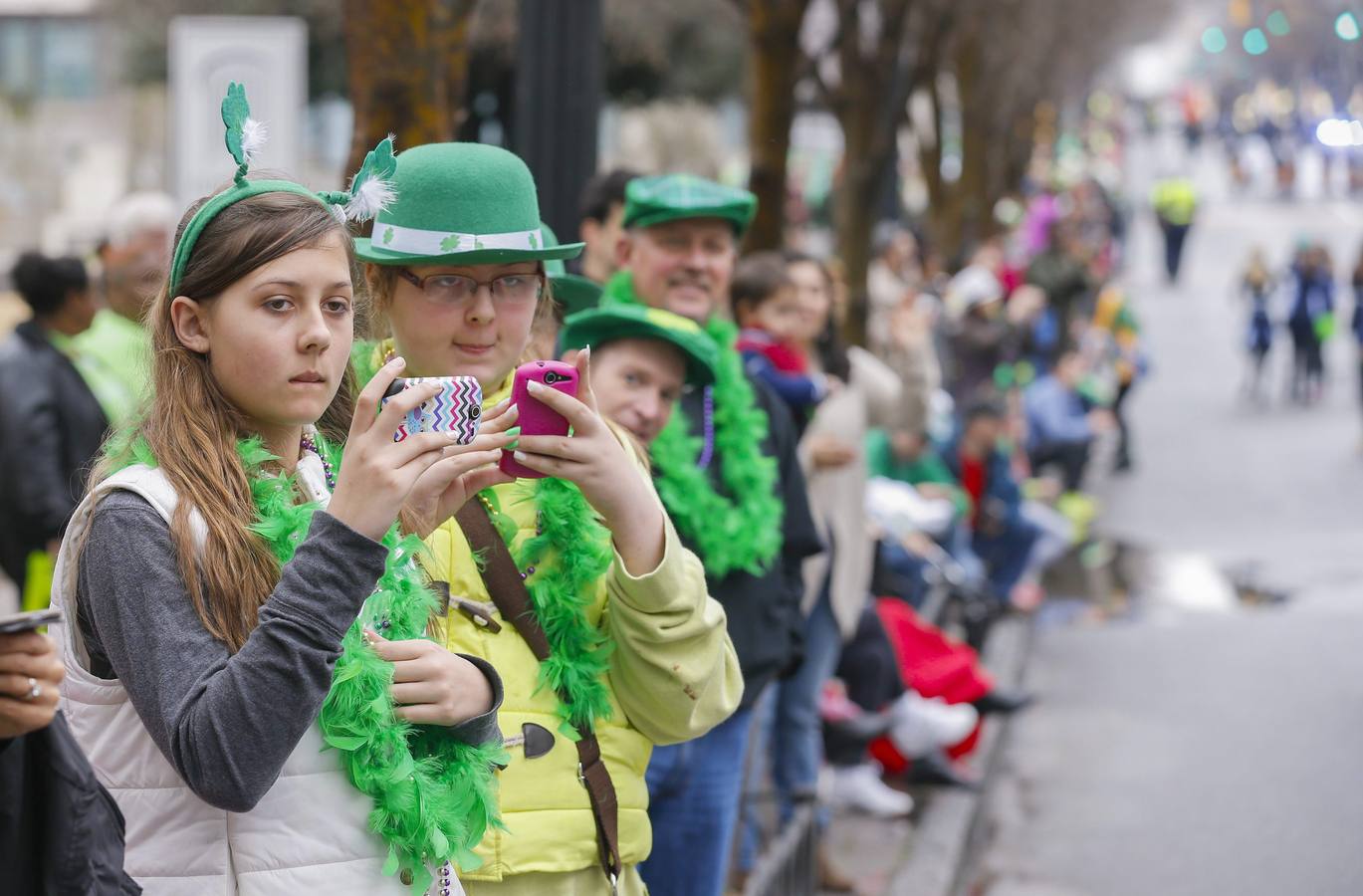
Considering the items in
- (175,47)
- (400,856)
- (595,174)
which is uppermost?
(175,47)

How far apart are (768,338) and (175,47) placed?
15.9 ft

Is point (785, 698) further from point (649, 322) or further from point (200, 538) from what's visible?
point (200, 538)

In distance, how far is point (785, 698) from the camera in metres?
6.49

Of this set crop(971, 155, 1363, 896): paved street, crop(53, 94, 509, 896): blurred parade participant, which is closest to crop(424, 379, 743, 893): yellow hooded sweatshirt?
crop(53, 94, 509, 896): blurred parade participant

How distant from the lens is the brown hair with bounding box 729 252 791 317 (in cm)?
605

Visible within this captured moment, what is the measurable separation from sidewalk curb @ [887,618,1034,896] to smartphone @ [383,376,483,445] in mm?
4438

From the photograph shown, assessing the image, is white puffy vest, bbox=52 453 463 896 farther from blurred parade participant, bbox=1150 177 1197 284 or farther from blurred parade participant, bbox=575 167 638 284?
blurred parade participant, bbox=1150 177 1197 284

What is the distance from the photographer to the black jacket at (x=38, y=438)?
6.45m

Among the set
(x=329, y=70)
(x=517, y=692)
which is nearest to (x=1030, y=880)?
(x=517, y=692)

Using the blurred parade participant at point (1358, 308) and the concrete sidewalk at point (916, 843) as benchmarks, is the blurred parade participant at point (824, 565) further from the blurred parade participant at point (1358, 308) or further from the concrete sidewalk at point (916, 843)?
the blurred parade participant at point (1358, 308)

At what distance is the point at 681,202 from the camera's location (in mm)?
4617

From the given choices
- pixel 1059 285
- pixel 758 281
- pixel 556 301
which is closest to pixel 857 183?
pixel 1059 285

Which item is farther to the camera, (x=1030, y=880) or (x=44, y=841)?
(x=1030, y=880)

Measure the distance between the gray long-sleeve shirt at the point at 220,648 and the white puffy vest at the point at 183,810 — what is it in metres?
0.07
